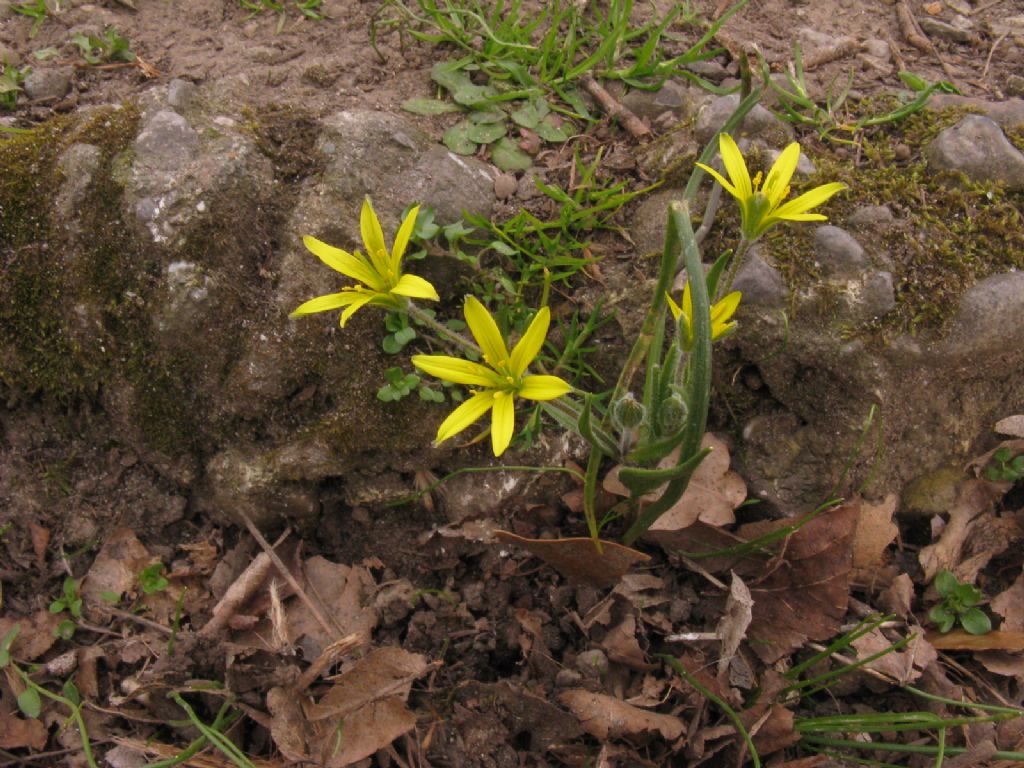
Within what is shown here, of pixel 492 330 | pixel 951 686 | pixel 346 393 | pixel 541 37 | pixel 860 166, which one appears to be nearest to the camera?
pixel 492 330

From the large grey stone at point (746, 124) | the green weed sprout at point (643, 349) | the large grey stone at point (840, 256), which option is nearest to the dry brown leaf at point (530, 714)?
the green weed sprout at point (643, 349)

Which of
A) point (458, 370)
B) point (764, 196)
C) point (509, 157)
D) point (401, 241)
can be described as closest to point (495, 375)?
point (458, 370)

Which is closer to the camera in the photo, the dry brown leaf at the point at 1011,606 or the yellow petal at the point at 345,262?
the yellow petal at the point at 345,262

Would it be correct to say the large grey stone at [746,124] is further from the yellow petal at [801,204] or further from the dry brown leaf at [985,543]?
the dry brown leaf at [985,543]

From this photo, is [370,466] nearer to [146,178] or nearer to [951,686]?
[146,178]

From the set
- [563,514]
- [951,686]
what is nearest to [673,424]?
[563,514]

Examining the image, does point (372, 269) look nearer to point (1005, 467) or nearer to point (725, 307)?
point (725, 307)
